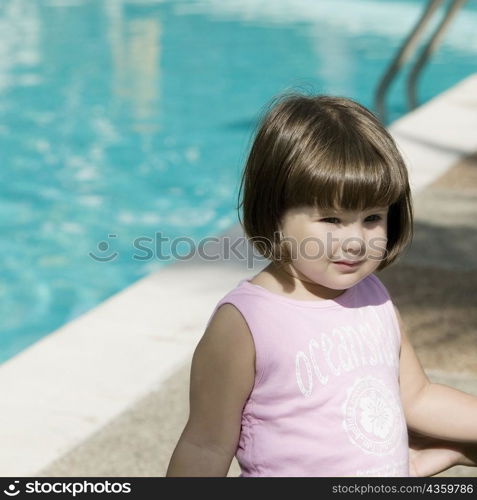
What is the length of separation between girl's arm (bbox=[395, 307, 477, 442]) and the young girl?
15 cm

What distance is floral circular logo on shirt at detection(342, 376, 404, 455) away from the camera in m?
2.12

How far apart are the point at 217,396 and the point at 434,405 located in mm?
557

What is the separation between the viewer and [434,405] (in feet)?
7.68

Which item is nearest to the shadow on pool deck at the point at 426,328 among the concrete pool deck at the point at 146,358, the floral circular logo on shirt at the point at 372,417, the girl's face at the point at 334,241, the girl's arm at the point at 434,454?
the concrete pool deck at the point at 146,358

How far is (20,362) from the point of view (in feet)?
10.1

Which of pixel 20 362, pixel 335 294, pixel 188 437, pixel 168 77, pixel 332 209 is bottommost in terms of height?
pixel 168 77

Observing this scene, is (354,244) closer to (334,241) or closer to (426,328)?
(334,241)

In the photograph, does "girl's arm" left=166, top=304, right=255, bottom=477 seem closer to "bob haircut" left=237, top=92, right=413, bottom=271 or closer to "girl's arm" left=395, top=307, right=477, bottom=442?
"bob haircut" left=237, top=92, right=413, bottom=271

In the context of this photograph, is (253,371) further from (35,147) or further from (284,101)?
(35,147)

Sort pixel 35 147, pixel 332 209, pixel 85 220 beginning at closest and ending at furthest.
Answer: pixel 332 209 → pixel 85 220 → pixel 35 147

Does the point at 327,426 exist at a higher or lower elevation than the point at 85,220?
higher

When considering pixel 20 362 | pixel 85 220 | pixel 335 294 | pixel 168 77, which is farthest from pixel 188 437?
pixel 168 77

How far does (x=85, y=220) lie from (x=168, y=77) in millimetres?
4356

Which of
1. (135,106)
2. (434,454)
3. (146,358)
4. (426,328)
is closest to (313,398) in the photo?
(434,454)
